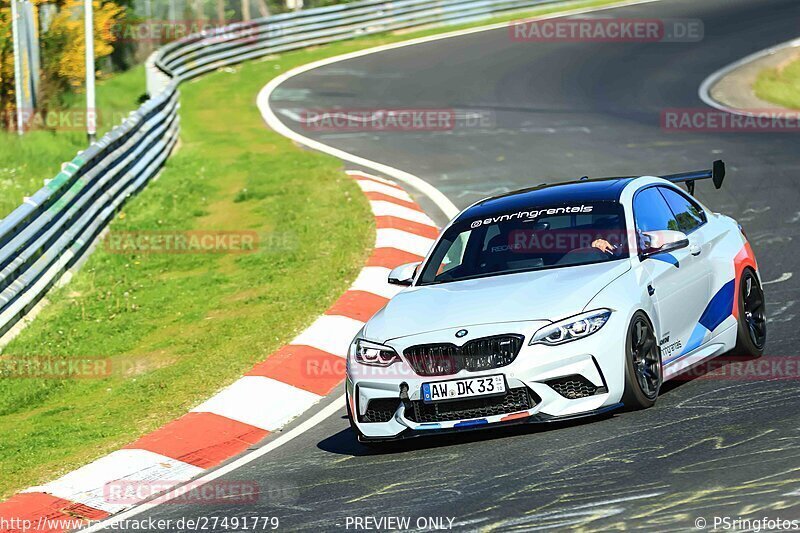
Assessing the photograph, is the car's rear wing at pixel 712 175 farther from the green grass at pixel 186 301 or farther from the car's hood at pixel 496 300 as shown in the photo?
the green grass at pixel 186 301

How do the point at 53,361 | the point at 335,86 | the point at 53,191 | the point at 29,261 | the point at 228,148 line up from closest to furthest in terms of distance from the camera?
the point at 53,361 → the point at 29,261 → the point at 53,191 → the point at 228,148 → the point at 335,86

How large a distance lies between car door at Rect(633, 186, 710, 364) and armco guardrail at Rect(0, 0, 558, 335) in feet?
20.2

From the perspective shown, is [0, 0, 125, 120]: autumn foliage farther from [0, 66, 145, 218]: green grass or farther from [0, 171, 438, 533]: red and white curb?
[0, 171, 438, 533]: red and white curb

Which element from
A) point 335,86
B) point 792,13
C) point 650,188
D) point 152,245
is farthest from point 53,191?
point 792,13

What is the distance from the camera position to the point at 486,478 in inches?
282

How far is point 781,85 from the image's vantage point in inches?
1061

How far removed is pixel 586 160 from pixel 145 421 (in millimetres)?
10272

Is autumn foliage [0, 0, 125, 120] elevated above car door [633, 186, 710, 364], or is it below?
below

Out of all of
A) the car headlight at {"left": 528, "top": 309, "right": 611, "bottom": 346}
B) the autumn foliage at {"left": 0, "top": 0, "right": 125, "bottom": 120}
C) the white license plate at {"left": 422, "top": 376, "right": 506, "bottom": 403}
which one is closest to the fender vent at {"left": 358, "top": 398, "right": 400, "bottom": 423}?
the white license plate at {"left": 422, "top": 376, "right": 506, "bottom": 403}

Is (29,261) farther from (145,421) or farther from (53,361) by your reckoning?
(145,421)

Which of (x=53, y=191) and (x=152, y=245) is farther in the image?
(x=152, y=245)

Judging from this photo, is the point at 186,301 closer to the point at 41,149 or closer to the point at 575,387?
the point at 575,387

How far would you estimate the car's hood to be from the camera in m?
8.01

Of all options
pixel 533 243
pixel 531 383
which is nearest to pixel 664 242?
pixel 533 243
